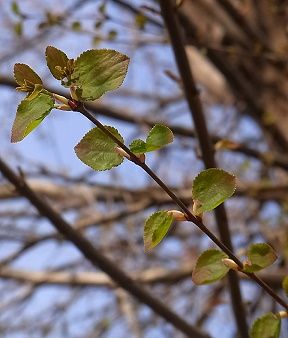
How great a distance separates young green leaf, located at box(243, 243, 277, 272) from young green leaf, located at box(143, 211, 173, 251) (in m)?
0.08

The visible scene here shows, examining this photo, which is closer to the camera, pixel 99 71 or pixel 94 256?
pixel 99 71

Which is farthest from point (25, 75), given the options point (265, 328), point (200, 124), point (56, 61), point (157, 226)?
point (200, 124)

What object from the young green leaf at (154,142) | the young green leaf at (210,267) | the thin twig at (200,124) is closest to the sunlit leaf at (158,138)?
the young green leaf at (154,142)

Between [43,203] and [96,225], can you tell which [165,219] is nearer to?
[43,203]

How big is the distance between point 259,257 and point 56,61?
0.24 metres

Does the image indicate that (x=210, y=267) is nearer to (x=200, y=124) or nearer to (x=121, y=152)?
(x=121, y=152)

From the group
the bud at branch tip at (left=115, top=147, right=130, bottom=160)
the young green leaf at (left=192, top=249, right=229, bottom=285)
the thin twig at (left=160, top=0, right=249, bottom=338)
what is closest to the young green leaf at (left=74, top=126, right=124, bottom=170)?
the bud at branch tip at (left=115, top=147, right=130, bottom=160)

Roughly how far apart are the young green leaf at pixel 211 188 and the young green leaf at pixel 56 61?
0.14 m

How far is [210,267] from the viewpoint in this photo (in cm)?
54

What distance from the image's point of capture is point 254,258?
52 cm

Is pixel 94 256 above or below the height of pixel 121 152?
below

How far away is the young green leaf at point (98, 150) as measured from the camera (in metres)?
0.47

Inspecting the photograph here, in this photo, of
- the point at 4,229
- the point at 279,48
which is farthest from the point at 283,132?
the point at 4,229

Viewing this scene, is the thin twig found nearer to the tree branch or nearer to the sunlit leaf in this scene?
the tree branch
